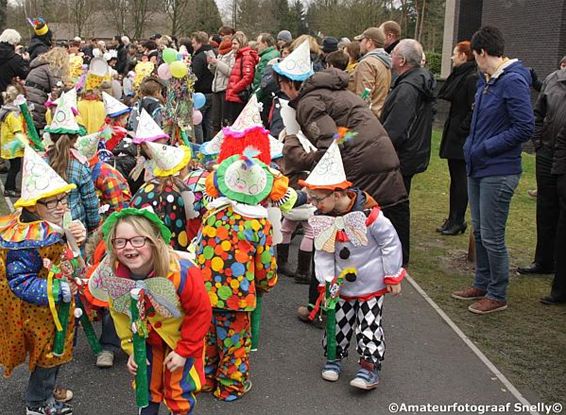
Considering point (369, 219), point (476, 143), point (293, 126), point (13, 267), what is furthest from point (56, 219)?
point (476, 143)

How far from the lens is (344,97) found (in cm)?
490

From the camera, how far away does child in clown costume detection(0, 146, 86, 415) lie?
10.8 feet

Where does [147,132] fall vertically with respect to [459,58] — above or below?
below

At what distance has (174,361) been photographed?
3006 mm

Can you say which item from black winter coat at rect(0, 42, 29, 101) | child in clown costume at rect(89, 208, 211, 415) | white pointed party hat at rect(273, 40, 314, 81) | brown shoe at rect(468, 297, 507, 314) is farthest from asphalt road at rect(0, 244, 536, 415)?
black winter coat at rect(0, 42, 29, 101)

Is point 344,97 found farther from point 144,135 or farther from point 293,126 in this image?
point 144,135

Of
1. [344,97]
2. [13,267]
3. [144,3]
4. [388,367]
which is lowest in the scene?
[388,367]

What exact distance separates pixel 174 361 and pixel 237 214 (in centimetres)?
110

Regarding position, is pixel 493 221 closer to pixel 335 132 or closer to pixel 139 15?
pixel 335 132

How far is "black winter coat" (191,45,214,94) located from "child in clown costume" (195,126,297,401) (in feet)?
26.9

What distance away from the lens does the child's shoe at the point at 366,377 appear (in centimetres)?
405

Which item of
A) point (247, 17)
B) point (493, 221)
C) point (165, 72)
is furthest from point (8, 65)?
point (247, 17)

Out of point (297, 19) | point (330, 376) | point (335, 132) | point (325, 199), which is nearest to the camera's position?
point (325, 199)

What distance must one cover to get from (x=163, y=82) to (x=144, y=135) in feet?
9.74
